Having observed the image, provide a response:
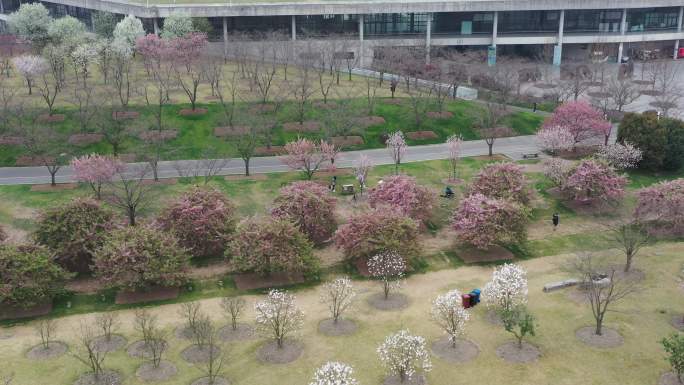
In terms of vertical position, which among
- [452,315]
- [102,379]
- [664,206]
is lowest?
[102,379]

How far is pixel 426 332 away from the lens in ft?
106

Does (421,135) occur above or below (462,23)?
below

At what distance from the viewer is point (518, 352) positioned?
30438 mm

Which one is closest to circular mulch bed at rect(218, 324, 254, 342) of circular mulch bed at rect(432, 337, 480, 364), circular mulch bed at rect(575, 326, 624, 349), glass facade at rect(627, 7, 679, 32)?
circular mulch bed at rect(432, 337, 480, 364)

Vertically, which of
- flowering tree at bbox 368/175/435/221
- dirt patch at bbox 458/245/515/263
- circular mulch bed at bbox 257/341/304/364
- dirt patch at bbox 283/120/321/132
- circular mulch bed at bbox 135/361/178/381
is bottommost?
circular mulch bed at bbox 135/361/178/381

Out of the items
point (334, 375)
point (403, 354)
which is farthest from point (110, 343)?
point (403, 354)

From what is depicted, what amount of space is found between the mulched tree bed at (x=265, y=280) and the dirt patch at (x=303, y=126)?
1010 inches

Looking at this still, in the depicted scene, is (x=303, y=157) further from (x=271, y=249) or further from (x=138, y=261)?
(x=138, y=261)

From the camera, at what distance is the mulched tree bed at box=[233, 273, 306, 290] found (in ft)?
123

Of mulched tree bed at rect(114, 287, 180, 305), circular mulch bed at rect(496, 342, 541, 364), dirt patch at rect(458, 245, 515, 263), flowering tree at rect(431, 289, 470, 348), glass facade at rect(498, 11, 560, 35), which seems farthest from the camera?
glass facade at rect(498, 11, 560, 35)

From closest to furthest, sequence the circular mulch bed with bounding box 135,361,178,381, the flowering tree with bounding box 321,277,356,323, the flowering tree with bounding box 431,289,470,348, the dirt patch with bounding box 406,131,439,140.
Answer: the circular mulch bed with bounding box 135,361,178,381
the flowering tree with bounding box 431,289,470,348
the flowering tree with bounding box 321,277,356,323
the dirt patch with bounding box 406,131,439,140

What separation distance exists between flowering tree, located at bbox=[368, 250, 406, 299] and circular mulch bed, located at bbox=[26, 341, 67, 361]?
1645 centimetres

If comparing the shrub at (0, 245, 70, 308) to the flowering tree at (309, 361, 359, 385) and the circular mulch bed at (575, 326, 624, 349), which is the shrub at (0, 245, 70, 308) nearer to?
the flowering tree at (309, 361, 359, 385)

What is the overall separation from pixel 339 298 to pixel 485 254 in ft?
38.3
